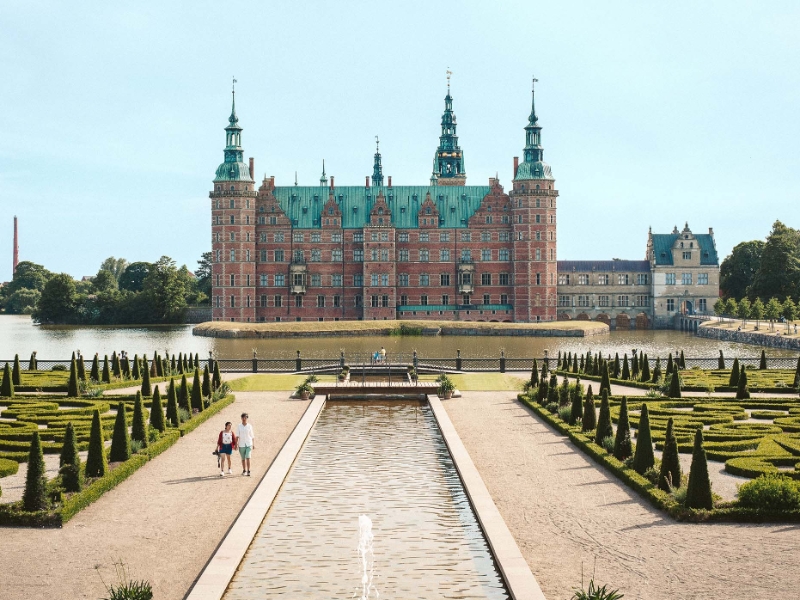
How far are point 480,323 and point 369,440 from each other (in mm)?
67470

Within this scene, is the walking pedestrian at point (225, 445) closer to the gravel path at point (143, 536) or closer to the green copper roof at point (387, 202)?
the gravel path at point (143, 536)

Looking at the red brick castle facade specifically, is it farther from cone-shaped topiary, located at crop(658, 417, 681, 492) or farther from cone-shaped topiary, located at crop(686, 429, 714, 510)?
cone-shaped topiary, located at crop(686, 429, 714, 510)

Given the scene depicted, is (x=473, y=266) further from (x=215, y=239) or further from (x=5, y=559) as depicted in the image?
(x=5, y=559)

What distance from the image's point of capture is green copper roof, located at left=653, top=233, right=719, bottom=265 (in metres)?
111

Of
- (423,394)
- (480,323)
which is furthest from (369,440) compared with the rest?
(480,323)

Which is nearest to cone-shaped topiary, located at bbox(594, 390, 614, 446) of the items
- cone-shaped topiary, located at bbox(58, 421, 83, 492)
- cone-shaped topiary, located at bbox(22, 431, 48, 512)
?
cone-shaped topiary, located at bbox(58, 421, 83, 492)

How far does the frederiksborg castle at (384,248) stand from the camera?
9994 cm

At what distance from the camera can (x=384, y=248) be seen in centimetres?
10194

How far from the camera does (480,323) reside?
303ft

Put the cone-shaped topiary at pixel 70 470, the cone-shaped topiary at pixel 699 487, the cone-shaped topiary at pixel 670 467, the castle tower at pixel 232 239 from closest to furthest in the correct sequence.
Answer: the cone-shaped topiary at pixel 699 487
the cone-shaped topiary at pixel 70 470
the cone-shaped topiary at pixel 670 467
the castle tower at pixel 232 239

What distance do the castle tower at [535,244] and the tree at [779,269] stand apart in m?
→ 20.2

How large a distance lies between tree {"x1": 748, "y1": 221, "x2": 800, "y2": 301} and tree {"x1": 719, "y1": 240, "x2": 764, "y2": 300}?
14.7m

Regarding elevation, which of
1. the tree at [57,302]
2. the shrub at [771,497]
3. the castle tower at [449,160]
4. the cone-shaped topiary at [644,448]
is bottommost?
the shrub at [771,497]

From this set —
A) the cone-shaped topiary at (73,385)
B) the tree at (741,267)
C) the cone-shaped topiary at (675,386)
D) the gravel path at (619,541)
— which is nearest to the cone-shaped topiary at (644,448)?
the gravel path at (619,541)
